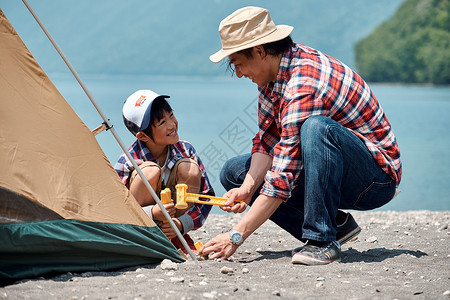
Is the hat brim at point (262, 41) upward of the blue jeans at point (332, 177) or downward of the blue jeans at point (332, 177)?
upward

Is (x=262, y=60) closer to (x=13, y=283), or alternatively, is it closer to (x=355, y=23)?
(x=13, y=283)

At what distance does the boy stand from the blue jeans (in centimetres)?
75

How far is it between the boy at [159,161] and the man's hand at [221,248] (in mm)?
412

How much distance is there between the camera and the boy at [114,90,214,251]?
3756mm

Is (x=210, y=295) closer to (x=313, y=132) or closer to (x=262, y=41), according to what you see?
(x=313, y=132)

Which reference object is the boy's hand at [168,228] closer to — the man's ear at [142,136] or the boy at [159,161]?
the boy at [159,161]

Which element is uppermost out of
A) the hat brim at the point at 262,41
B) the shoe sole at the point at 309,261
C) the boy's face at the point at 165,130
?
the hat brim at the point at 262,41

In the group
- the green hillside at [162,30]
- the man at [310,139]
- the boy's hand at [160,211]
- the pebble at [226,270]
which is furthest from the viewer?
the green hillside at [162,30]

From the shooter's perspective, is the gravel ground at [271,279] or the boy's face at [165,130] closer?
the gravel ground at [271,279]

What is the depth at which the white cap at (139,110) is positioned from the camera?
3852 millimetres

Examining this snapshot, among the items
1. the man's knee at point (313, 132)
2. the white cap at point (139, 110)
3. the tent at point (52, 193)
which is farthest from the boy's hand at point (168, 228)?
the man's knee at point (313, 132)

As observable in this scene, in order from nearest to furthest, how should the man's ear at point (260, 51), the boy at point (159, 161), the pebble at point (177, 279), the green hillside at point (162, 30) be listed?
1. the pebble at point (177, 279)
2. the man's ear at point (260, 51)
3. the boy at point (159, 161)
4. the green hillside at point (162, 30)

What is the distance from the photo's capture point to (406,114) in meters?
29.8

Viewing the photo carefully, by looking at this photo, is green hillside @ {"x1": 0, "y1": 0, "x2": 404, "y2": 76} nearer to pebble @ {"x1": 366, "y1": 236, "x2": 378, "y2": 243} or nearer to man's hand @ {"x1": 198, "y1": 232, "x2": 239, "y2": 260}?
pebble @ {"x1": 366, "y1": 236, "x2": 378, "y2": 243}
